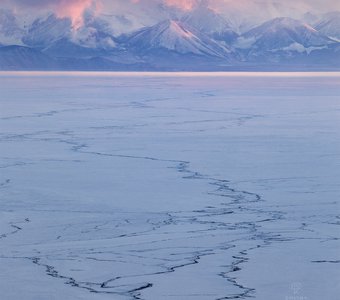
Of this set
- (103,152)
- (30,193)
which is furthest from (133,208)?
(103,152)

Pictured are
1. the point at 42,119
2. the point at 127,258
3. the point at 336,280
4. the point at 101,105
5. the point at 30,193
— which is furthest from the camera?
the point at 101,105

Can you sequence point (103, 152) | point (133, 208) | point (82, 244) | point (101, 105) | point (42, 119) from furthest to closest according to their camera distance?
point (101, 105) → point (42, 119) → point (103, 152) → point (133, 208) → point (82, 244)

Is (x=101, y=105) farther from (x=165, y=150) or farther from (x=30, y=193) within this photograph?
(x=30, y=193)

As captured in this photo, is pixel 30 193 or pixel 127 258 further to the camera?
pixel 30 193

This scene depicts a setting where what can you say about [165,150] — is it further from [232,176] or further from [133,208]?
[133,208]

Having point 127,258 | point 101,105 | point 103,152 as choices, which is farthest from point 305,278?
point 101,105

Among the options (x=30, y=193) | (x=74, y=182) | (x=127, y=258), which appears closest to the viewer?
(x=127, y=258)
